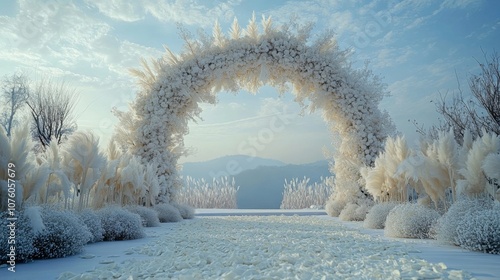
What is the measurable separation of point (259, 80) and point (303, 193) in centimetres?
528

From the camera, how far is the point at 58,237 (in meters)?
2.63

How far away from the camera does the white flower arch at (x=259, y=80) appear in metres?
7.36

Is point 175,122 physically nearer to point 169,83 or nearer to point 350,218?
point 169,83

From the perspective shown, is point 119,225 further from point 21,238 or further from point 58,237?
point 21,238

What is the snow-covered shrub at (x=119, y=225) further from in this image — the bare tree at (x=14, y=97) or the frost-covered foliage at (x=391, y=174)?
the bare tree at (x=14, y=97)

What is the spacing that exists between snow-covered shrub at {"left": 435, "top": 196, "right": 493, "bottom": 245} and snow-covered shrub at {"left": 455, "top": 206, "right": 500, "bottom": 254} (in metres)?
0.12

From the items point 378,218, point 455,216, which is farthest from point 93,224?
point 378,218

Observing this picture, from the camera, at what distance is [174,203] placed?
24.4 ft

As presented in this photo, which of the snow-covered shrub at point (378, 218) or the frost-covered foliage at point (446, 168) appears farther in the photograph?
the snow-covered shrub at point (378, 218)

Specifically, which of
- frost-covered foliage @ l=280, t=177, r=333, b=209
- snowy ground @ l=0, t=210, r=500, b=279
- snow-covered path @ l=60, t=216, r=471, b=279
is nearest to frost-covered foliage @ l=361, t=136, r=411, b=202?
snowy ground @ l=0, t=210, r=500, b=279

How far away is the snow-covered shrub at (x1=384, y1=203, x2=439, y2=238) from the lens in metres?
3.78

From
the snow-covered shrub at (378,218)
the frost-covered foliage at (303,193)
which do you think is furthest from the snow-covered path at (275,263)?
the frost-covered foliage at (303,193)

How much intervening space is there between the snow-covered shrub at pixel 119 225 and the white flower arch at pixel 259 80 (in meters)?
3.36

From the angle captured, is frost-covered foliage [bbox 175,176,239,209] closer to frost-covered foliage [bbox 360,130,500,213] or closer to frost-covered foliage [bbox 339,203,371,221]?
A: frost-covered foliage [bbox 339,203,371,221]
